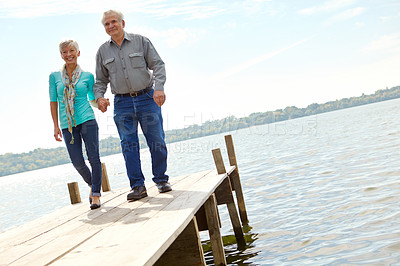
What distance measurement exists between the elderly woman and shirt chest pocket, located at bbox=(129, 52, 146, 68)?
1.87 feet

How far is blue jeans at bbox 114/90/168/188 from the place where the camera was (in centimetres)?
498

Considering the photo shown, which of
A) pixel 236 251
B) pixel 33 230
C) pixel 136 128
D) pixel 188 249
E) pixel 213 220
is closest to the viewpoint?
pixel 188 249

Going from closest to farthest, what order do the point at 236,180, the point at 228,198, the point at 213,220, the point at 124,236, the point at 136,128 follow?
the point at 124,236, the point at 213,220, the point at 136,128, the point at 228,198, the point at 236,180

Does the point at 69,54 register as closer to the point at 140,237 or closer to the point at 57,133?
the point at 57,133

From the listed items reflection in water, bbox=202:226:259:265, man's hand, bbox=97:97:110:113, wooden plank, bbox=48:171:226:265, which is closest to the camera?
wooden plank, bbox=48:171:226:265

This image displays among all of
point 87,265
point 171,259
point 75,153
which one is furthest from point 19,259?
point 75,153

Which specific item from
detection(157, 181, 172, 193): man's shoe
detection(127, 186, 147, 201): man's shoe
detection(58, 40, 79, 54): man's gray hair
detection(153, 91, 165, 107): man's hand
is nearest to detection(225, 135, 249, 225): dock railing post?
detection(157, 181, 172, 193): man's shoe

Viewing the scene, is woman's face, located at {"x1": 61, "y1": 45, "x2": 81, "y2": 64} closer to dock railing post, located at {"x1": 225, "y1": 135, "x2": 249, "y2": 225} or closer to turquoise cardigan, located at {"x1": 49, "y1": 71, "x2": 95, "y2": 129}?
turquoise cardigan, located at {"x1": 49, "y1": 71, "x2": 95, "y2": 129}

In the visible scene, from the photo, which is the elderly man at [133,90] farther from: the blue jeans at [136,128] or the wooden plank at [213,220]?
the wooden plank at [213,220]

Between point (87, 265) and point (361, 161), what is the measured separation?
13174 millimetres

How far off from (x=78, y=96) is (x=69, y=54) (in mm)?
494

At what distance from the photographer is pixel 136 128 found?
510 cm

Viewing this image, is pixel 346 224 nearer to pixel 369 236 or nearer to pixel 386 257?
pixel 369 236

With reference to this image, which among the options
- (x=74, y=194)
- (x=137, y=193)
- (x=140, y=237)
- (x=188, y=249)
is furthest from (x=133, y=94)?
(x=140, y=237)
